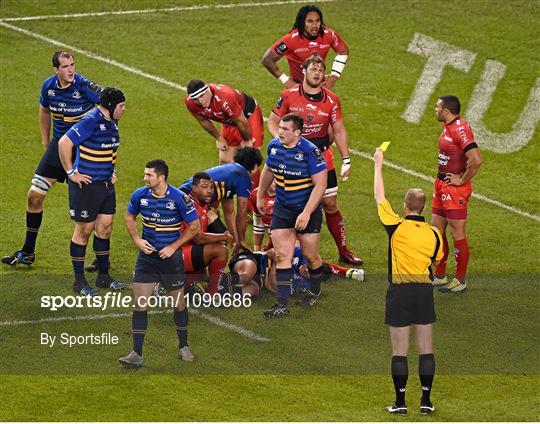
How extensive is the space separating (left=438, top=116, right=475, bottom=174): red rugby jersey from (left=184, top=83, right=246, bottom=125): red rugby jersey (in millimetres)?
3004

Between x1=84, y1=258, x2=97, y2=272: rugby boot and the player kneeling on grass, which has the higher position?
the player kneeling on grass

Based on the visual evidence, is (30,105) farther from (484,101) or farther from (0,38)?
(484,101)

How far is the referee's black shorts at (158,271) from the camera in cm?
1416

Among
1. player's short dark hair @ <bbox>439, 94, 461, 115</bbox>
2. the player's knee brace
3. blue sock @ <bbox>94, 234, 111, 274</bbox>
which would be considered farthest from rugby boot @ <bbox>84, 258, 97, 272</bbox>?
player's short dark hair @ <bbox>439, 94, 461, 115</bbox>

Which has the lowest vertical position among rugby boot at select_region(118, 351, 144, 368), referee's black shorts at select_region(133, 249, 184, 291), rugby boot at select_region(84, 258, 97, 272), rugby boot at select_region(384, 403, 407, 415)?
rugby boot at select_region(384, 403, 407, 415)

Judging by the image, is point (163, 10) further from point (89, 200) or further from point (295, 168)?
point (295, 168)

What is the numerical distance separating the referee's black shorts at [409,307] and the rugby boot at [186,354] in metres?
2.41

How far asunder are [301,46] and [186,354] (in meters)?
6.38

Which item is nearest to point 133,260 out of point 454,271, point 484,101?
point 454,271

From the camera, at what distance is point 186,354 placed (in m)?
14.3

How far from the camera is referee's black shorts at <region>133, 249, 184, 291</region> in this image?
14.2 meters

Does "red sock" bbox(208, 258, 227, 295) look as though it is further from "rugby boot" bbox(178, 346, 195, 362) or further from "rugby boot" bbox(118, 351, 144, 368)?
"rugby boot" bbox(118, 351, 144, 368)

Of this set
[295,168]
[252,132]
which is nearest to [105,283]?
[295,168]

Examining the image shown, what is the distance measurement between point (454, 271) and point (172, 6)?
36.7 ft
